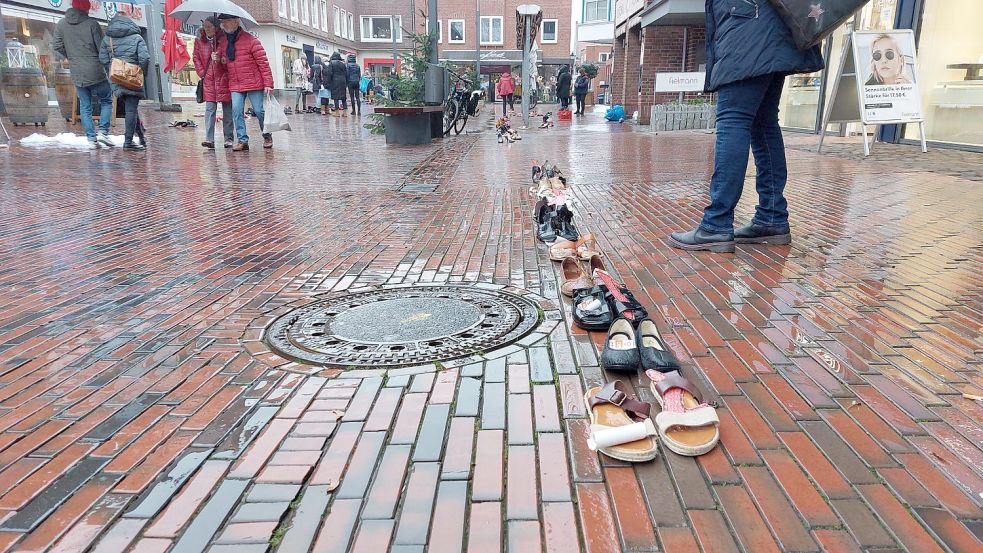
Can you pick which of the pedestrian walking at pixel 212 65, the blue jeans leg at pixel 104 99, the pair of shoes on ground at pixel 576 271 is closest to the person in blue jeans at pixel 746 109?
the pair of shoes on ground at pixel 576 271

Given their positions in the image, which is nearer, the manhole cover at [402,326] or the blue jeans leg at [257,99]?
the manhole cover at [402,326]

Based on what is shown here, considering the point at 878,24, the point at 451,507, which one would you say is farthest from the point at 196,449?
the point at 878,24

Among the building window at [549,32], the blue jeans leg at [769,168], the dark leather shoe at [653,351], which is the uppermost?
the building window at [549,32]

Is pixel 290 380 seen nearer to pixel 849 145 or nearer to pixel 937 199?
pixel 937 199

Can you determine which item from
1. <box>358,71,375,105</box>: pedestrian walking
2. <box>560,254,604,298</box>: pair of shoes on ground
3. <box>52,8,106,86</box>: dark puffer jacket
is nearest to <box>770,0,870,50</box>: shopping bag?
<box>560,254,604,298</box>: pair of shoes on ground

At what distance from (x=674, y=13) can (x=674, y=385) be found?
14.2m

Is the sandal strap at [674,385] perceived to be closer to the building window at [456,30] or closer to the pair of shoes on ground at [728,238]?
the pair of shoes on ground at [728,238]

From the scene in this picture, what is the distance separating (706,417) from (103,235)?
175 inches

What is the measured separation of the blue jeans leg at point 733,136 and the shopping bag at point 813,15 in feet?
1.03

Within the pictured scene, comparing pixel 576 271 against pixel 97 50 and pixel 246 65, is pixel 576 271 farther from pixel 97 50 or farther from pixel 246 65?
pixel 97 50

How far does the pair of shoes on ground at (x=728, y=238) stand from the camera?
13.9 ft

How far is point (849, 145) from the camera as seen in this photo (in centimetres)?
1174

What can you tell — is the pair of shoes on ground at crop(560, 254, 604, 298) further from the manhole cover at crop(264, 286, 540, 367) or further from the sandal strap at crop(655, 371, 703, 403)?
the sandal strap at crop(655, 371, 703, 403)

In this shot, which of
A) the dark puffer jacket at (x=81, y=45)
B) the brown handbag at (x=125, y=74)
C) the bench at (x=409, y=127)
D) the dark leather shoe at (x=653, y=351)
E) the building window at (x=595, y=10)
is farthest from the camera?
the building window at (x=595, y=10)
